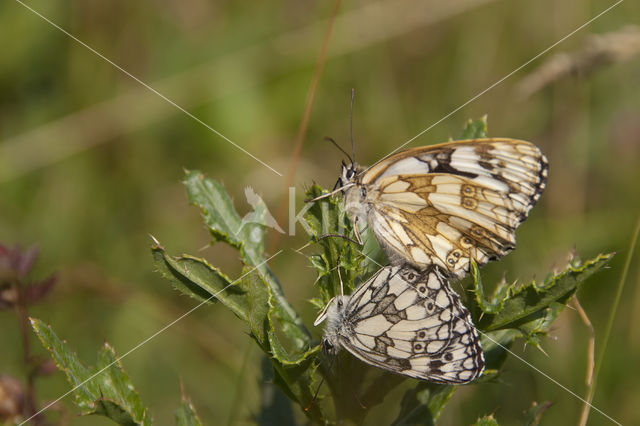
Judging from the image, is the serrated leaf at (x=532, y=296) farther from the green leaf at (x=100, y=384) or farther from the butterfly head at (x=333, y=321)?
the green leaf at (x=100, y=384)

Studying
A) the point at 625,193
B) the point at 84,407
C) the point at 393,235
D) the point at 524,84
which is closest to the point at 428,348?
the point at 393,235

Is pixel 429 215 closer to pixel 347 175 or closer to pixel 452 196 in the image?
pixel 452 196

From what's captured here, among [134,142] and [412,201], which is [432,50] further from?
[412,201]

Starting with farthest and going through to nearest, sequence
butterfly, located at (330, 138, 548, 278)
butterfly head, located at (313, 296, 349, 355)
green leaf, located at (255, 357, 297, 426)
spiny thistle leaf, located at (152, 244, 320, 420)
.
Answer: butterfly, located at (330, 138, 548, 278)
green leaf, located at (255, 357, 297, 426)
butterfly head, located at (313, 296, 349, 355)
spiny thistle leaf, located at (152, 244, 320, 420)

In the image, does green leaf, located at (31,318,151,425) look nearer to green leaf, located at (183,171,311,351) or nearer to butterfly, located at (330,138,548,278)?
green leaf, located at (183,171,311,351)

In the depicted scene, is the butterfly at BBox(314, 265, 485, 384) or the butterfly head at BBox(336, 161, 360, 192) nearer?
the butterfly at BBox(314, 265, 485, 384)

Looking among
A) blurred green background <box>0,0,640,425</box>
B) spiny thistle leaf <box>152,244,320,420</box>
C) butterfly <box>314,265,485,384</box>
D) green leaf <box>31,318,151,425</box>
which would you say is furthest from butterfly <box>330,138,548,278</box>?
green leaf <box>31,318,151,425</box>

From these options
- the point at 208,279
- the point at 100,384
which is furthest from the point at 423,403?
the point at 100,384

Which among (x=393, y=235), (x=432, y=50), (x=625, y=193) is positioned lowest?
(x=625, y=193)
